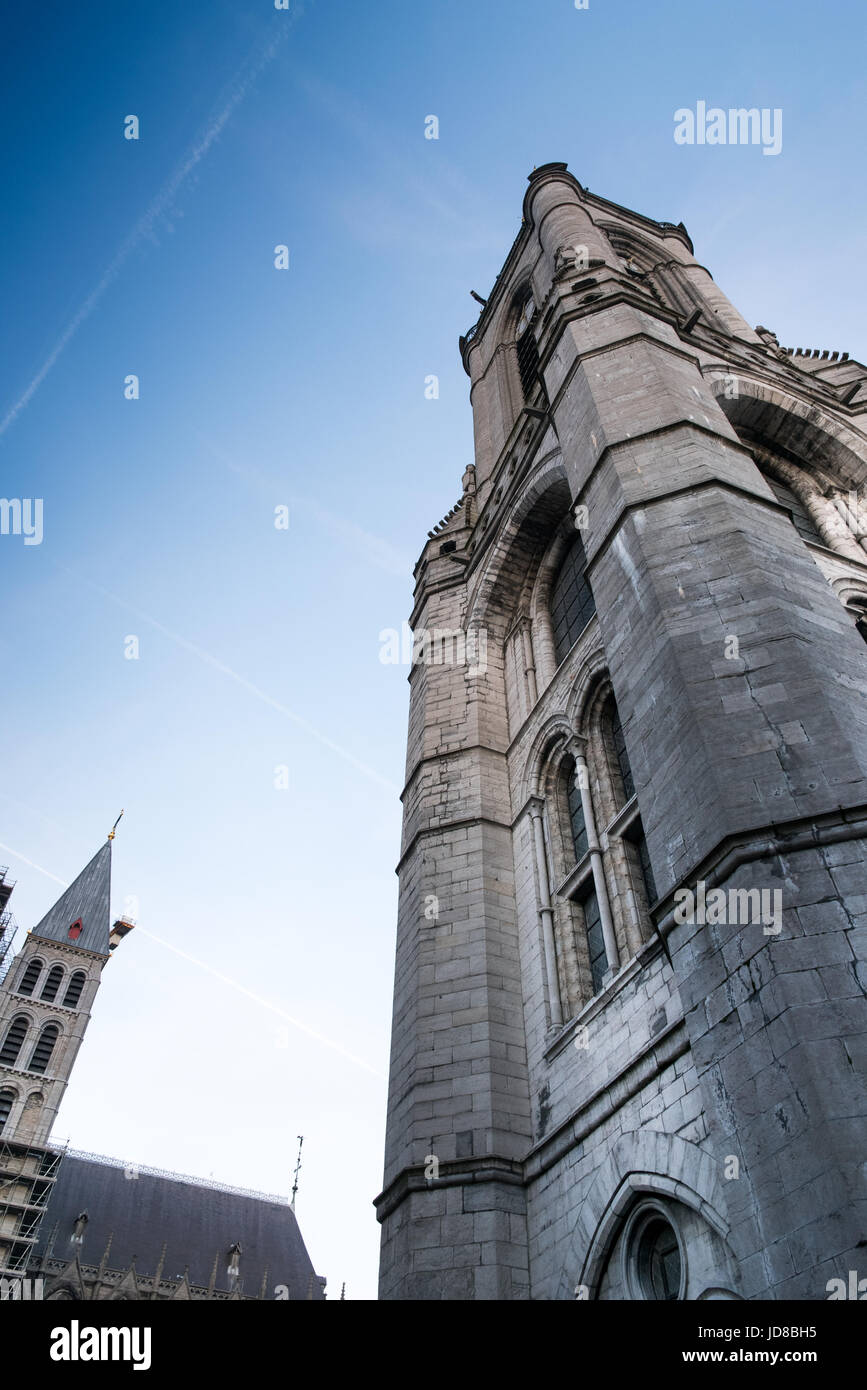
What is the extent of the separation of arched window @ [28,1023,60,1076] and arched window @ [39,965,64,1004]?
5.68ft

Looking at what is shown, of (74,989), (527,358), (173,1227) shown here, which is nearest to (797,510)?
(527,358)

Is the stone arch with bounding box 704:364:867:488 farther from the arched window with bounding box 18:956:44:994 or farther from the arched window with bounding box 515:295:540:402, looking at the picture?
the arched window with bounding box 18:956:44:994

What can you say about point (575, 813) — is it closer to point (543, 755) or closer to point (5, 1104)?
point (543, 755)

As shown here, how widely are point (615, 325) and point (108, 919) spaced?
51.9 m

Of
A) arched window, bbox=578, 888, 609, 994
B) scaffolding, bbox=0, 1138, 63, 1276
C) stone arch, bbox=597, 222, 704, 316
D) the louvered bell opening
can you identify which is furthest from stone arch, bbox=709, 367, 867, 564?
scaffolding, bbox=0, 1138, 63, 1276

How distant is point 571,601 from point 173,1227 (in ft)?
124

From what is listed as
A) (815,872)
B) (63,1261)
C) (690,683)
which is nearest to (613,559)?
(690,683)

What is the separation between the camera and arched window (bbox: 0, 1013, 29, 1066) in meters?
44.1

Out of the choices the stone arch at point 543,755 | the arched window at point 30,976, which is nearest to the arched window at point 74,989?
the arched window at point 30,976

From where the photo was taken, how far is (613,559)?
8.84 metres

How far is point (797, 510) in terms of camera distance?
574 inches

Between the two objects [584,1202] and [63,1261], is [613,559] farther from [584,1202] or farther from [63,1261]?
[63,1261]

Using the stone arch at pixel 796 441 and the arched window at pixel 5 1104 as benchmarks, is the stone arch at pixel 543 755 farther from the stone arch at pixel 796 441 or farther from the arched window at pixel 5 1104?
the arched window at pixel 5 1104

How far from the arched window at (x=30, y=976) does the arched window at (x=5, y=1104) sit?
6.03m
